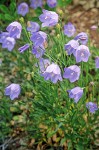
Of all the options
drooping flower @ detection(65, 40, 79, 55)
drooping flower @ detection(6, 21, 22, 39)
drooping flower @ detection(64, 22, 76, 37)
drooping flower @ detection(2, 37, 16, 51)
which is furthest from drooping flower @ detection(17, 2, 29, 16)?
drooping flower @ detection(65, 40, 79, 55)

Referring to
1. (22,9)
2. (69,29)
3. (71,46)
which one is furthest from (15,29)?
(22,9)

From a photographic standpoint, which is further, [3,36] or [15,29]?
[3,36]

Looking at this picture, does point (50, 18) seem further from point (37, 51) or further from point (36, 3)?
point (36, 3)

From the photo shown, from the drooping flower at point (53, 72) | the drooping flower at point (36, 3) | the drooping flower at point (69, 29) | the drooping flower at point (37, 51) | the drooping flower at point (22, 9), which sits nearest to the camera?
the drooping flower at point (53, 72)

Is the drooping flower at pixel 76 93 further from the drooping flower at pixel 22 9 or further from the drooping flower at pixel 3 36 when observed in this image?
the drooping flower at pixel 22 9

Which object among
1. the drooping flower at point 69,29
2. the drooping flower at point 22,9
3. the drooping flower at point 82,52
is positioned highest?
the drooping flower at point 22,9

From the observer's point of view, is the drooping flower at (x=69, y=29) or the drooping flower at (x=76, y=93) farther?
the drooping flower at (x=69, y=29)

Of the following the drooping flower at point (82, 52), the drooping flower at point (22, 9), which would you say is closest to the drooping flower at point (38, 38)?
the drooping flower at point (82, 52)

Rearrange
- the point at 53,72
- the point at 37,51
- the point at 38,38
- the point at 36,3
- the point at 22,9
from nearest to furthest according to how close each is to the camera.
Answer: the point at 53,72 < the point at 38,38 < the point at 37,51 < the point at 22,9 < the point at 36,3

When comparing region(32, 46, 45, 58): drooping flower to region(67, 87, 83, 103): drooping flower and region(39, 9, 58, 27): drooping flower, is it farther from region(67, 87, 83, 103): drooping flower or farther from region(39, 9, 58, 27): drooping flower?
region(67, 87, 83, 103): drooping flower
